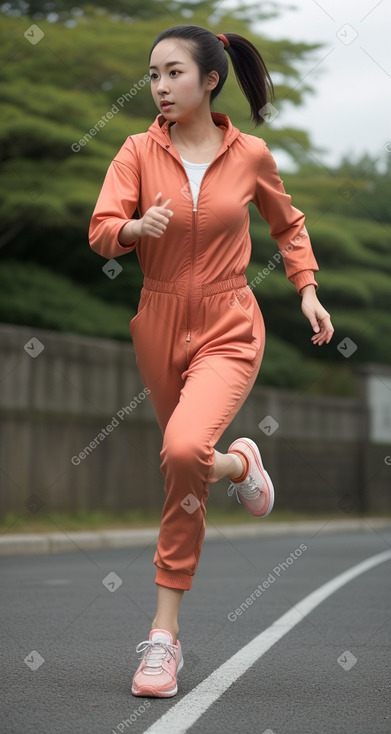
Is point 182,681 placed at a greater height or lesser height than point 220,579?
greater

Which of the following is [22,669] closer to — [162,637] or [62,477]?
[162,637]

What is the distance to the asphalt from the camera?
3652mm

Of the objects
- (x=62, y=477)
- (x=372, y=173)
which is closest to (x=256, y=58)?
(x=62, y=477)

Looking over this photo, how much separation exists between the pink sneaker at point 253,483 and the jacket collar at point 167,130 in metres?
1.03

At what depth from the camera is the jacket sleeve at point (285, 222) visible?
4.38 meters

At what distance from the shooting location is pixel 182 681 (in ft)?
13.8

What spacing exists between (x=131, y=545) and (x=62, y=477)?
1.86 metres
